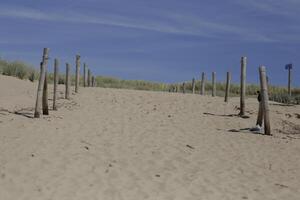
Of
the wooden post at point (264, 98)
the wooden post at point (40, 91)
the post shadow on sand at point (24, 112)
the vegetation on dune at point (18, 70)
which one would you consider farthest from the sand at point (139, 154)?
the vegetation on dune at point (18, 70)

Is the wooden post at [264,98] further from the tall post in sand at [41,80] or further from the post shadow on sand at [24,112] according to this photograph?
the post shadow on sand at [24,112]

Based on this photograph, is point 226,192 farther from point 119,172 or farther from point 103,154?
point 103,154

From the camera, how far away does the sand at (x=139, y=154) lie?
400 inches

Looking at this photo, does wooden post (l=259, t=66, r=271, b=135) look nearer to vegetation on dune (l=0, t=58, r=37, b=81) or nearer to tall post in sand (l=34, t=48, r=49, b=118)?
tall post in sand (l=34, t=48, r=49, b=118)

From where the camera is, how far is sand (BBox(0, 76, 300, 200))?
33.4 ft

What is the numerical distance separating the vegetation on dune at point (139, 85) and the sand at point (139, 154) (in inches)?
337

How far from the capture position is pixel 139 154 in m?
12.7

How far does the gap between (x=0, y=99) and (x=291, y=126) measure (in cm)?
1016

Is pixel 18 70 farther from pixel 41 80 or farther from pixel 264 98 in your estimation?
pixel 264 98

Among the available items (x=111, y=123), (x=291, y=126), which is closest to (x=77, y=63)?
(x=111, y=123)

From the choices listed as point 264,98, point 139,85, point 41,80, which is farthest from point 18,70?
point 139,85

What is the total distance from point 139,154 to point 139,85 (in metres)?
32.0

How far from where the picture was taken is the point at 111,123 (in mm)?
16250

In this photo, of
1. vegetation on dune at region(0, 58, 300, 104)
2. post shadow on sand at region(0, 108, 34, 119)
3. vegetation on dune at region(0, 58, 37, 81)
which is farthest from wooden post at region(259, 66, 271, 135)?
vegetation on dune at region(0, 58, 37, 81)
